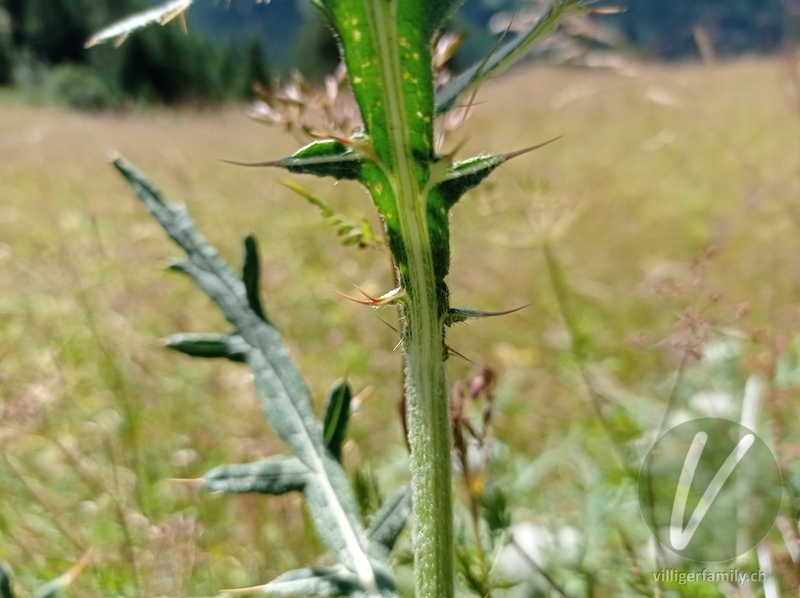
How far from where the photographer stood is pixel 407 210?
434 mm

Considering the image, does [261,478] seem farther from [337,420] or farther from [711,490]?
[711,490]

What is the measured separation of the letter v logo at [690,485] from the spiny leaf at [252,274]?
0.69 m

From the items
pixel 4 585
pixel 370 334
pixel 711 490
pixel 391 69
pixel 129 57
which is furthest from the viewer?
pixel 129 57

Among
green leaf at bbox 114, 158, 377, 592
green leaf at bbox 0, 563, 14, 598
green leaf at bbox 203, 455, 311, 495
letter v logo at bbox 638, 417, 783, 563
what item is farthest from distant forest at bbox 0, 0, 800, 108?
green leaf at bbox 0, 563, 14, 598

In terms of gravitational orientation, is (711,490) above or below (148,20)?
below

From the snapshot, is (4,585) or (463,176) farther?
(4,585)

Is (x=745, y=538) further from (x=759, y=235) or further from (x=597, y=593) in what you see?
(x=759, y=235)

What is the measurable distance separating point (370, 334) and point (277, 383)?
1.41m

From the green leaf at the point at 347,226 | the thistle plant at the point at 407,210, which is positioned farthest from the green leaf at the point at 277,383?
the green leaf at the point at 347,226

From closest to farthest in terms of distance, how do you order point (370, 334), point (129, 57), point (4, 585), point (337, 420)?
point (4, 585), point (337, 420), point (370, 334), point (129, 57)

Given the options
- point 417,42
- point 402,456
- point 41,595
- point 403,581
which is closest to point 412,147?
point 417,42

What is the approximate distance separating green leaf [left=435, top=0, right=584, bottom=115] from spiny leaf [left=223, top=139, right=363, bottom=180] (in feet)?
0.22

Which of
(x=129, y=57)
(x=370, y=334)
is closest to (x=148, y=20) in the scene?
(x=370, y=334)

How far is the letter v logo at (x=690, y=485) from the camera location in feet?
3.22
